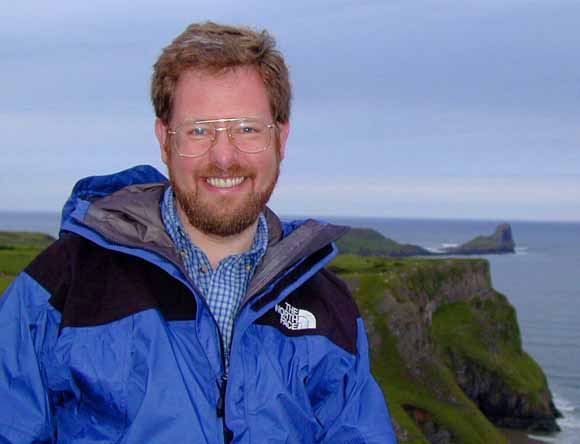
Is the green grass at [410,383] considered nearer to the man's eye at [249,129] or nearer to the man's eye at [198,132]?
the man's eye at [249,129]

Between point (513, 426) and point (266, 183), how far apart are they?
68.7 meters

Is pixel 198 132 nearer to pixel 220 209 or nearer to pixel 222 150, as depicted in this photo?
pixel 222 150

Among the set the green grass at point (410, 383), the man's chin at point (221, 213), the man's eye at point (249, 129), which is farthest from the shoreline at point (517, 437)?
the man's eye at point (249, 129)

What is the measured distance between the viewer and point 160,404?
5.34 meters

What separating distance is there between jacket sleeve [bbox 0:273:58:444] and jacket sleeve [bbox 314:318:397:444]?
2.03 meters

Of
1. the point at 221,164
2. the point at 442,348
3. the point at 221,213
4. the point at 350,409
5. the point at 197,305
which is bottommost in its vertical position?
the point at 442,348

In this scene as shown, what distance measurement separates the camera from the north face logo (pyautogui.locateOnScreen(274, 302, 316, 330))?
241 inches

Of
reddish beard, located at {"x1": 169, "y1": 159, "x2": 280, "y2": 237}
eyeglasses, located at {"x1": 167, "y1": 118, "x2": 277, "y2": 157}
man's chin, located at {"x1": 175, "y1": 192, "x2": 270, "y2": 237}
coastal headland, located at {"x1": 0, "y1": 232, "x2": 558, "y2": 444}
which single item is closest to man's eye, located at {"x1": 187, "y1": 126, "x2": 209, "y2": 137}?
eyeglasses, located at {"x1": 167, "y1": 118, "x2": 277, "y2": 157}

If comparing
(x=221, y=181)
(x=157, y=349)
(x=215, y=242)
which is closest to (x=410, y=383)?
(x=215, y=242)

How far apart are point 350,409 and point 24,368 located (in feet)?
7.88

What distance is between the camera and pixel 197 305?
5715 mm

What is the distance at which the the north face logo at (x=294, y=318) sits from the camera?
6.12m

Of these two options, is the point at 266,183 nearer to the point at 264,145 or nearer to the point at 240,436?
the point at 264,145

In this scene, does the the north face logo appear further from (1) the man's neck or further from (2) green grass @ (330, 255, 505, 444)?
(2) green grass @ (330, 255, 505, 444)
